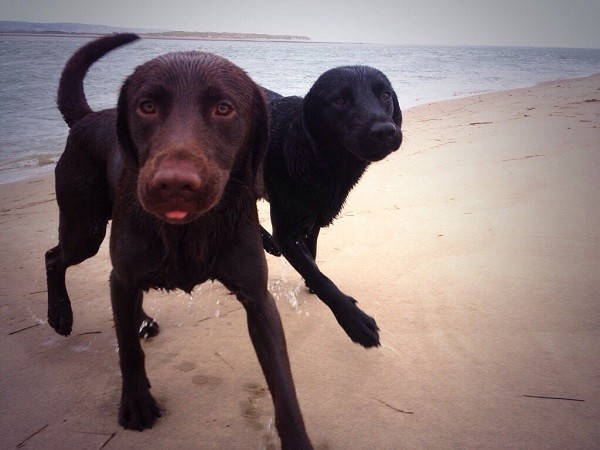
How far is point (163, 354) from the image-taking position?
93.4 inches

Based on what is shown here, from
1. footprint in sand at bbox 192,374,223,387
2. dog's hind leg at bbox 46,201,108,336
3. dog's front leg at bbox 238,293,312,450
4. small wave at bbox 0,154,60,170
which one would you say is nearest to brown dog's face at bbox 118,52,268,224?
dog's front leg at bbox 238,293,312,450

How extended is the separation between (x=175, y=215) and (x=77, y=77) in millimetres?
1739

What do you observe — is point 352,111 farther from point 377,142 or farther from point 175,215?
point 175,215

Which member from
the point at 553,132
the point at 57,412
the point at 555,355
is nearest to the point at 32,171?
the point at 57,412

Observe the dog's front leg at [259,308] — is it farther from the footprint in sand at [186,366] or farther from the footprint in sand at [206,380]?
the footprint in sand at [186,366]

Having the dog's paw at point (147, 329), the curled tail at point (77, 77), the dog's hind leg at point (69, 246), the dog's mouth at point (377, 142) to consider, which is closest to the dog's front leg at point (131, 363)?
the dog's paw at point (147, 329)

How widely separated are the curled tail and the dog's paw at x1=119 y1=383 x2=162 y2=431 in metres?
1.64

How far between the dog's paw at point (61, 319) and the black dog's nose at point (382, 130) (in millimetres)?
2080

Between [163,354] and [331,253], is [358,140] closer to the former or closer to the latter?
[331,253]

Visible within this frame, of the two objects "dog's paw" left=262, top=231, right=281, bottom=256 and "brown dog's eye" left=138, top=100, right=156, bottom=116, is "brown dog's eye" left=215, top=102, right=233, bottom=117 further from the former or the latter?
"dog's paw" left=262, top=231, right=281, bottom=256

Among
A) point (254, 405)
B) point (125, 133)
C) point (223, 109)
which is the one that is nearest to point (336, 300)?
point (254, 405)

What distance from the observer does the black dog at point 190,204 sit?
1.46 metres

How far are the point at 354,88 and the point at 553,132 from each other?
16.3 feet

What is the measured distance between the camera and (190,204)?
4.58ft
